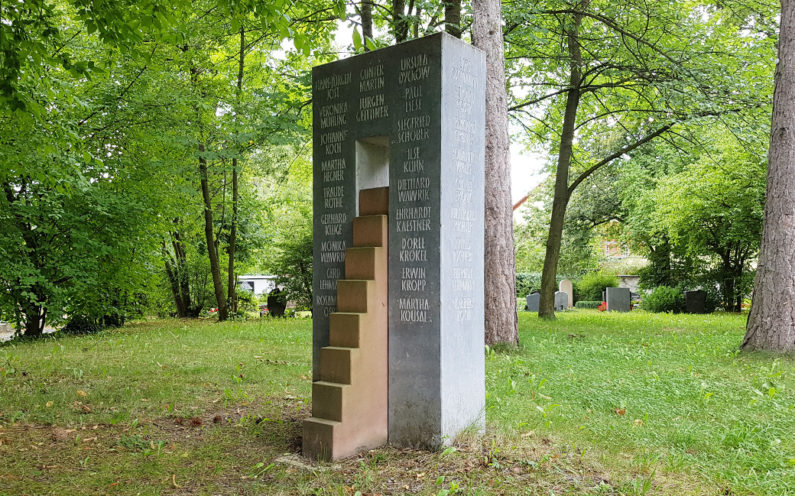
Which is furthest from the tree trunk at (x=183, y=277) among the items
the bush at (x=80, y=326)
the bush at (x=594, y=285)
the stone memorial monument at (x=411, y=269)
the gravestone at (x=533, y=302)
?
the bush at (x=594, y=285)

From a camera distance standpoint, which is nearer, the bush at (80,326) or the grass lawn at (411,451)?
the grass lawn at (411,451)

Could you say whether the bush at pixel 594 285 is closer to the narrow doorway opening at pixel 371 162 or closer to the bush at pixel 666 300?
the bush at pixel 666 300

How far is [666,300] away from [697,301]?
1515 millimetres

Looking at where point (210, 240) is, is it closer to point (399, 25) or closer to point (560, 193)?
point (399, 25)

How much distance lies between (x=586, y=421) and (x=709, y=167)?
17.9 meters

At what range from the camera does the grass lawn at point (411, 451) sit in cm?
422

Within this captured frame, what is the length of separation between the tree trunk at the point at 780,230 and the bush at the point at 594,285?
73.5 ft

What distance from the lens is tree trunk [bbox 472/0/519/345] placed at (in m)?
9.72

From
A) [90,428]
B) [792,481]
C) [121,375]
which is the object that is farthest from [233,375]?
[792,481]

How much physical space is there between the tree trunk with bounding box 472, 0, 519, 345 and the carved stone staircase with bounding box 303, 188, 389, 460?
4.97m

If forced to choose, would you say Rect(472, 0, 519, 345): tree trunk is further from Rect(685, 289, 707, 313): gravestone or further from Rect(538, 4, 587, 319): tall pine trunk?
Rect(685, 289, 707, 313): gravestone

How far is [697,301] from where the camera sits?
22.3 meters

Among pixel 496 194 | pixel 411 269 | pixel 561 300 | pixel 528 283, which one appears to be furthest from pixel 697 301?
pixel 411 269

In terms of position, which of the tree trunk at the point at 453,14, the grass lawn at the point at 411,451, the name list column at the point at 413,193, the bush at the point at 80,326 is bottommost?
the grass lawn at the point at 411,451
